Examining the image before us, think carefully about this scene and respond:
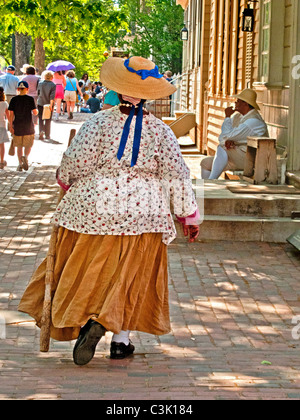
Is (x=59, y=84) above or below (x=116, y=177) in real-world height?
above

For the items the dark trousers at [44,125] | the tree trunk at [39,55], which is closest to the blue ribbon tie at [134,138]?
the dark trousers at [44,125]

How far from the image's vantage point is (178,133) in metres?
24.3

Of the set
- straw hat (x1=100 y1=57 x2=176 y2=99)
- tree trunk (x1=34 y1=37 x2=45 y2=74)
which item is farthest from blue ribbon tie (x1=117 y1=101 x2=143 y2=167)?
tree trunk (x1=34 y1=37 x2=45 y2=74)

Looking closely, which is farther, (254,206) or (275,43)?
(275,43)

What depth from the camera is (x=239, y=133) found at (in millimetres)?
12016

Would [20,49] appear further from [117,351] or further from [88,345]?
[88,345]

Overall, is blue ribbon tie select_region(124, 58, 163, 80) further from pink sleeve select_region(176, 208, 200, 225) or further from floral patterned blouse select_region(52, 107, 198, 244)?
pink sleeve select_region(176, 208, 200, 225)

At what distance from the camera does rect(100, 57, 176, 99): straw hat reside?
18.5 feet

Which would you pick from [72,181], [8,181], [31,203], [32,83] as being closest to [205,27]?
[32,83]

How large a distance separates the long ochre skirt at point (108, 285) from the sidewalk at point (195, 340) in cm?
28

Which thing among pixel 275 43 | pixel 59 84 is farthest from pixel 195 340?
pixel 59 84

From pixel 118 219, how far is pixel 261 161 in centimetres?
575

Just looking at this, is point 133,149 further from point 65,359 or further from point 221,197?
point 221,197
